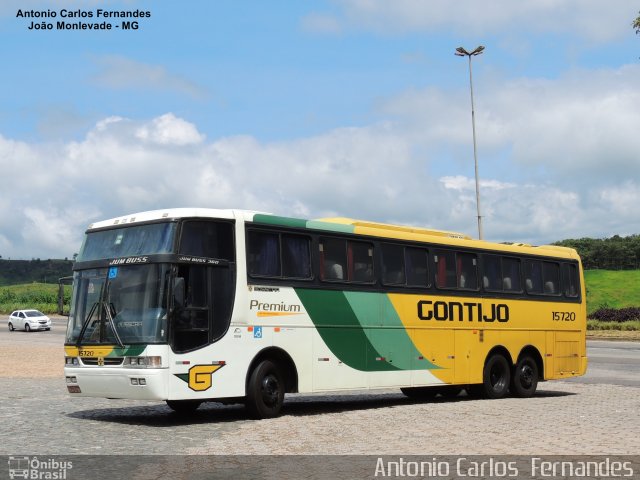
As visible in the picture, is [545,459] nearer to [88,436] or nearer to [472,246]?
[88,436]

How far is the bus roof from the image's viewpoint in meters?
15.0

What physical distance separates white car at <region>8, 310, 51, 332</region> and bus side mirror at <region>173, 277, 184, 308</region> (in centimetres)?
5253

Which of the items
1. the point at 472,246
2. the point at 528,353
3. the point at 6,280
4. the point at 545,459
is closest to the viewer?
the point at 545,459

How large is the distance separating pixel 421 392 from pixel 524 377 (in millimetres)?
2392

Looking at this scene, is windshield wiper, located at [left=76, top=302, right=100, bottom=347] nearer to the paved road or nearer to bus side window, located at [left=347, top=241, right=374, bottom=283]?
bus side window, located at [left=347, top=241, right=374, bottom=283]

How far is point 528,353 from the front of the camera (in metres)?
22.1

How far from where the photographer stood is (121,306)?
14602 mm

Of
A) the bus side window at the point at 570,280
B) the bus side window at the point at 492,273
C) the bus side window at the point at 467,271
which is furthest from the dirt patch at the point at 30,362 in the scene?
the bus side window at the point at 570,280

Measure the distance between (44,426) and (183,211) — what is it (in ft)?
12.4

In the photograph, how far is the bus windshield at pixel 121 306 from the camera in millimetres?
14172

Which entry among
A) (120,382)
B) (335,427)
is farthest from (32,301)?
(335,427)

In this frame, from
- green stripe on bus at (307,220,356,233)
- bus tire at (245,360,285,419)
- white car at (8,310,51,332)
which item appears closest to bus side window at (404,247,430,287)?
green stripe on bus at (307,220,356,233)

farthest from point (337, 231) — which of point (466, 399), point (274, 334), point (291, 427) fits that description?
point (466, 399)

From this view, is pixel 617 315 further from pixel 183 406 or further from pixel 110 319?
pixel 110 319
